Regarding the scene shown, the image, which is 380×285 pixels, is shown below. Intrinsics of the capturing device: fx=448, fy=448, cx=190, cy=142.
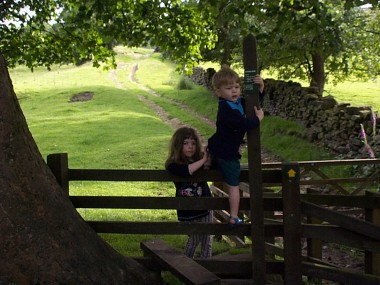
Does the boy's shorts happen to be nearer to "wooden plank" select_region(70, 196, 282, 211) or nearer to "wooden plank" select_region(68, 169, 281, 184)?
"wooden plank" select_region(68, 169, 281, 184)

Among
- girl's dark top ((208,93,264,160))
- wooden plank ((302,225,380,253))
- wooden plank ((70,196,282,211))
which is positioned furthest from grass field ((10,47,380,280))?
girl's dark top ((208,93,264,160))

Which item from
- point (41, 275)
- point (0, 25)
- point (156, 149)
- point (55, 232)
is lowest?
point (156, 149)

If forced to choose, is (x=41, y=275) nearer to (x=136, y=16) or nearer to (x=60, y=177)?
(x=60, y=177)

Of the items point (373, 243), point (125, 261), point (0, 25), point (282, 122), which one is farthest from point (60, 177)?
point (282, 122)

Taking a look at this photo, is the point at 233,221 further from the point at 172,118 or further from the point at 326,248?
the point at 172,118

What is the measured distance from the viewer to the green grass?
12.2 m

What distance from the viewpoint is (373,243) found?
4004mm

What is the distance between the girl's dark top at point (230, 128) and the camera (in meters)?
4.00

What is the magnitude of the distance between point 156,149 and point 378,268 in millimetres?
13486

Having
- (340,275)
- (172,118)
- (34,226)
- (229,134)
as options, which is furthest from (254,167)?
(172,118)

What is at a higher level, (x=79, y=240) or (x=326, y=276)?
(x=79, y=240)

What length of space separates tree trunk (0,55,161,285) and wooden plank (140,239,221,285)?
0.40 m

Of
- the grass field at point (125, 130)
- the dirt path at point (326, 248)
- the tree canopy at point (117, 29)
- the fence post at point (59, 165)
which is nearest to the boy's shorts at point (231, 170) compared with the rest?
the fence post at point (59, 165)

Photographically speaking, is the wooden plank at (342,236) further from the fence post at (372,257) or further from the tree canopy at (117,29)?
the tree canopy at (117,29)
